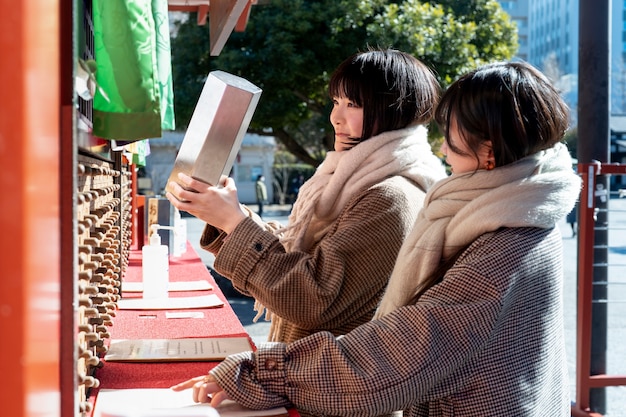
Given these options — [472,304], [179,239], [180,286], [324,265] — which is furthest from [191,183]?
[179,239]

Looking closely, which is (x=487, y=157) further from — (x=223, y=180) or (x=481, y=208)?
(x=223, y=180)

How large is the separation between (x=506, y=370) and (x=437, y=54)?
10.4 metres

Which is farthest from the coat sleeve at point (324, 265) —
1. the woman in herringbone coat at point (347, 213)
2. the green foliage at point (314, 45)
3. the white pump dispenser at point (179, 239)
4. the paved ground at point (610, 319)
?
the green foliage at point (314, 45)

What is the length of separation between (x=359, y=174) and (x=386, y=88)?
0.76 ft

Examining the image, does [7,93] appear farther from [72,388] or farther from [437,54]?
[437,54]

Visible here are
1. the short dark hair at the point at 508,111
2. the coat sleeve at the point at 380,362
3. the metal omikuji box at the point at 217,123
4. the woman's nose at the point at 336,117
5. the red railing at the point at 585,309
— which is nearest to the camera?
the coat sleeve at the point at 380,362

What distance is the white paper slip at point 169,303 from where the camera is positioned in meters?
2.88

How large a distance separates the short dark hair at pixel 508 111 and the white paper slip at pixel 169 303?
1547 millimetres

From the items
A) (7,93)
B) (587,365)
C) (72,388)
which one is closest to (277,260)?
(72,388)

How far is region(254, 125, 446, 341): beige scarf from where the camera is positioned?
78.5 inches

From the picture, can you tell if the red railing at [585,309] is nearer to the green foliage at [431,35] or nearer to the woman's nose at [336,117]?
the woman's nose at [336,117]

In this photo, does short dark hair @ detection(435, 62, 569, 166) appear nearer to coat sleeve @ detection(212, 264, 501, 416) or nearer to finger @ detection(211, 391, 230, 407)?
coat sleeve @ detection(212, 264, 501, 416)

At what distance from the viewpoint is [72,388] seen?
3.38 feet

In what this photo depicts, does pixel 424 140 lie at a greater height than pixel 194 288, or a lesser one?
greater
